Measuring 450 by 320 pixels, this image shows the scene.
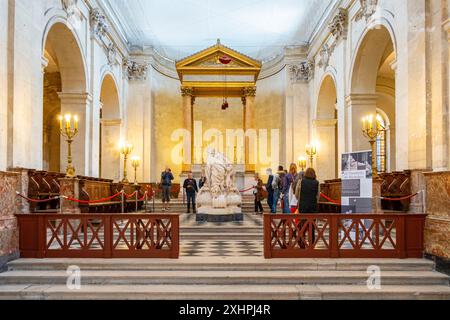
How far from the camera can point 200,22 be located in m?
23.5

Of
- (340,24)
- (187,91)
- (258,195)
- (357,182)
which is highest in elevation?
(340,24)

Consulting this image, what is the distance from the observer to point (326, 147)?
21.9 meters

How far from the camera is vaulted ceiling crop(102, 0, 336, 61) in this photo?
21.0 meters

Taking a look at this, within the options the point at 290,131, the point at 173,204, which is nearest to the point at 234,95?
the point at 290,131

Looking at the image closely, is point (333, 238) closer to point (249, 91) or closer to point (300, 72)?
point (249, 91)

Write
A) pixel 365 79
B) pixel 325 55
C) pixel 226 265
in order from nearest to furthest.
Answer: pixel 226 265 < pixel 365 79 < pixel 325 55

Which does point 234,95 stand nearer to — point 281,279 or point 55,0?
point 55,0

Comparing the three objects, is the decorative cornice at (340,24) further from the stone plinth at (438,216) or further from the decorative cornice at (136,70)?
the stone plinth at (438,216)

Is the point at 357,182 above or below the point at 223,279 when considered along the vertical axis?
above

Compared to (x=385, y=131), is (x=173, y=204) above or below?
below

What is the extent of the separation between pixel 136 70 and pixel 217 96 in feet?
14.6

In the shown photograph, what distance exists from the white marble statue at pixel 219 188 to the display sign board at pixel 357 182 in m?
4.21

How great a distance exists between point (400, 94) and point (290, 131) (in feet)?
39.1

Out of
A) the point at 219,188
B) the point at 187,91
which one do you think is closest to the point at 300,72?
the point at 187,91
